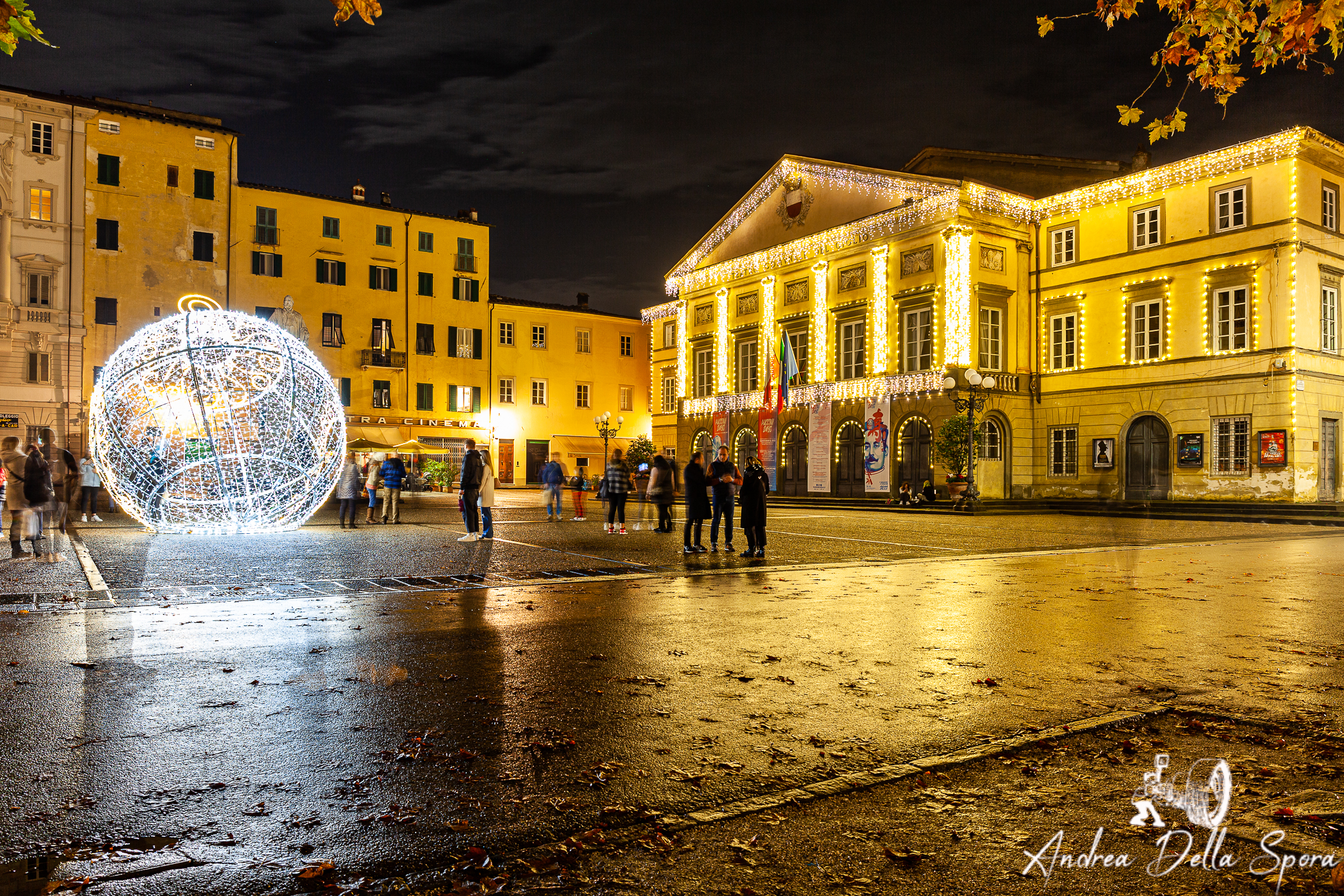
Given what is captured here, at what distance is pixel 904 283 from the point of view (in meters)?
34.3

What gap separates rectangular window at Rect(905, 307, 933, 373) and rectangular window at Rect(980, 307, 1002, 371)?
5.69 feet

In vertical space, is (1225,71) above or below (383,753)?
above

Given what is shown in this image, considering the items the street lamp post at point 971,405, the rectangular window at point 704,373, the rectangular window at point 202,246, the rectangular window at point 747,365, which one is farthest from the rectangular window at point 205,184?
A: the street lamp post at point 971,405

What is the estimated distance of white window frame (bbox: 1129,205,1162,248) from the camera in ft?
98.3

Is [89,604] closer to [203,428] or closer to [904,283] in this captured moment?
[203,428]

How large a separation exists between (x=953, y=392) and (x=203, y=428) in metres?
23.0

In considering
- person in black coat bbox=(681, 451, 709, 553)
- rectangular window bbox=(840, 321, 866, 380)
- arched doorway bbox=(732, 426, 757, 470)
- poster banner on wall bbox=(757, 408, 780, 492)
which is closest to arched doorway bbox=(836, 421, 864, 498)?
rectangular window bbox=(840, 321, 866, 380)

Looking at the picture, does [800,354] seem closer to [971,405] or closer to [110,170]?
[971,405]

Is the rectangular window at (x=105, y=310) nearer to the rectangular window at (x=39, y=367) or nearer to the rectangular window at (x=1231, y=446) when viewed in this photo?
the rectangular window at (x=39, y=367)

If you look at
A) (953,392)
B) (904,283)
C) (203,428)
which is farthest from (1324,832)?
(904,283)

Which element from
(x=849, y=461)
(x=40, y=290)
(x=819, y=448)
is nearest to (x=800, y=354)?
(x=819, y=448)

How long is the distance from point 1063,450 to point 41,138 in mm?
43097

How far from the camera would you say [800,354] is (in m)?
39.2

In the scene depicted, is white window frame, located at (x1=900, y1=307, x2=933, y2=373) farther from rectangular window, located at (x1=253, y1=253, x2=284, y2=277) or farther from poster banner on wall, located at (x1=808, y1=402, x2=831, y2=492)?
rectangular window, located at (x1=253, y1=253, x2=284, y2=277)
